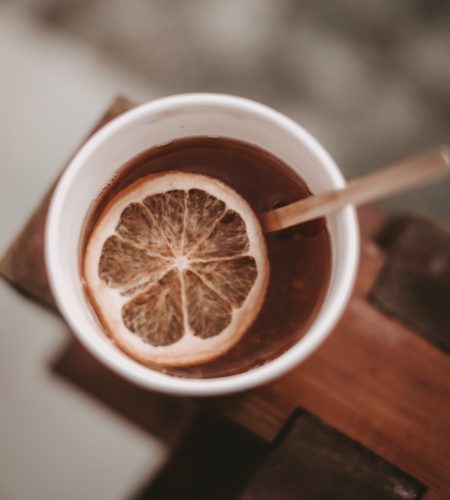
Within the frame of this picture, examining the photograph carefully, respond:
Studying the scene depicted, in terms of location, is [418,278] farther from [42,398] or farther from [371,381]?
[42,398]

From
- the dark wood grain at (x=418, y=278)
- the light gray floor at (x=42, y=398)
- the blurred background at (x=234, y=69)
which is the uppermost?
the blurred background at (x=234, y=69)

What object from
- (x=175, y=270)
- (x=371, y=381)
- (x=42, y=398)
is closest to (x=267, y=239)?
(x=175, y=270)

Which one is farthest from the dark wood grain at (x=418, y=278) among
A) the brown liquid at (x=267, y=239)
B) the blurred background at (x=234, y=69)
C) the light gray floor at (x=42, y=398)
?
the light gray floor at (x=42, y=398)

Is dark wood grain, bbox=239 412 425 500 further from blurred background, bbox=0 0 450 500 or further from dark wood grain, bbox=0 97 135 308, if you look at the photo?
blurred background, bbox=0 0 450 500

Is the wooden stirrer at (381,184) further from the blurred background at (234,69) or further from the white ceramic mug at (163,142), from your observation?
the blurred background at (234,69)

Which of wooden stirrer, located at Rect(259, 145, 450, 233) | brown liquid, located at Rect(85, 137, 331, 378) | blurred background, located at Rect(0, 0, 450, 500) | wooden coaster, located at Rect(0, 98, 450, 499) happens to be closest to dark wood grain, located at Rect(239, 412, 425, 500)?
wooden coaster, located at Rect(0, 98, 450, 499)

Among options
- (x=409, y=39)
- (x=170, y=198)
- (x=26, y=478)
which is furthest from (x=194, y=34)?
(x=26, y=478)
